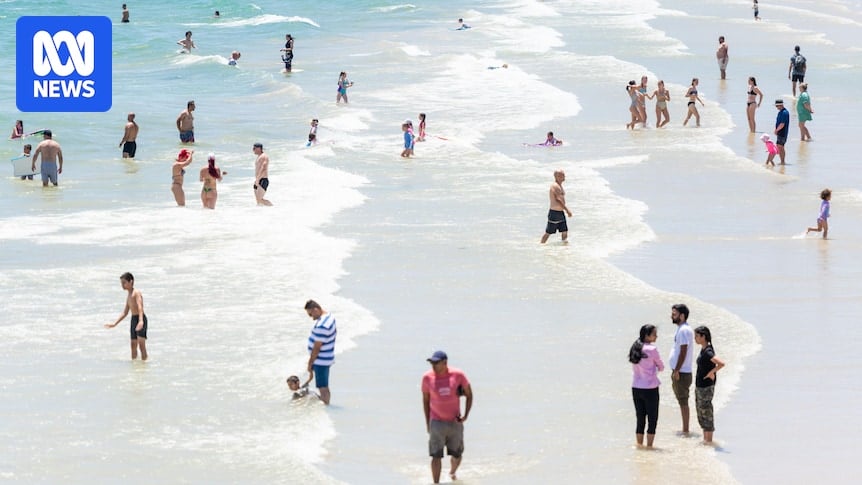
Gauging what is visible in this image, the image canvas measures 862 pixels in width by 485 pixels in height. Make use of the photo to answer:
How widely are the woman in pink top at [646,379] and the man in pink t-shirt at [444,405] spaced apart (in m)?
1.57

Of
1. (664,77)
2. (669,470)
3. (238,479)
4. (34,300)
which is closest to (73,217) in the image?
(34,300)

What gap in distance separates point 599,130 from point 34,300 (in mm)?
17903

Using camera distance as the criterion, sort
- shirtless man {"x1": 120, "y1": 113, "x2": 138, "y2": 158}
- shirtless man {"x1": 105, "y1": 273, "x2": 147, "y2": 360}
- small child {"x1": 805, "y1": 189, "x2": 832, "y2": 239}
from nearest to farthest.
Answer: shirtless man {"x1": 105, "y1": 273, "x2": 147, "y2": 360}, small child {"x1": 805, "y1": 189, "x2": 832, "y2": 239}, shirtless man {"x1": 120, "y1": 113, "x2": 138, "y2": 158}

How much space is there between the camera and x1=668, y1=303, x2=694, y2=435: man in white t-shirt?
11742 mm

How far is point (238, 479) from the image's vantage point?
11.2 meters

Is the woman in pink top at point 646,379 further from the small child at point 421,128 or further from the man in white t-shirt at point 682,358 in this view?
the small child at point 421,128

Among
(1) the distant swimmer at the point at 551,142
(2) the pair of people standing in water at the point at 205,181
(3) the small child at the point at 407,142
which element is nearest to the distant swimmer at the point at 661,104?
(1) the distant swimmer at the point at 551,142

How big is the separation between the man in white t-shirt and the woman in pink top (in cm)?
24

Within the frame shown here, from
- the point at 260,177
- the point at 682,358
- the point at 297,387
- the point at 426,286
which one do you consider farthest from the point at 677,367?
the point at 260,177

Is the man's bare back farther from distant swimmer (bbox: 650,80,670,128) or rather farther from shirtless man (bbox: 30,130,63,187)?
distant swimmer (bbox: 650,80,670,128)

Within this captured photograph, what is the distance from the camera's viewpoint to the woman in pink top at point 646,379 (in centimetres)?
1151

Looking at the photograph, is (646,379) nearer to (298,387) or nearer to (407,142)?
(298,387)

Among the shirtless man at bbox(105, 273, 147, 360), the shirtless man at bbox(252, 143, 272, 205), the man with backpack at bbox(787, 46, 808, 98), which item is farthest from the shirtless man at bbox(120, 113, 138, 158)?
the man with backpack at bbox(787, 46, 808, 98)

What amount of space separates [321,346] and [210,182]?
1123cm
